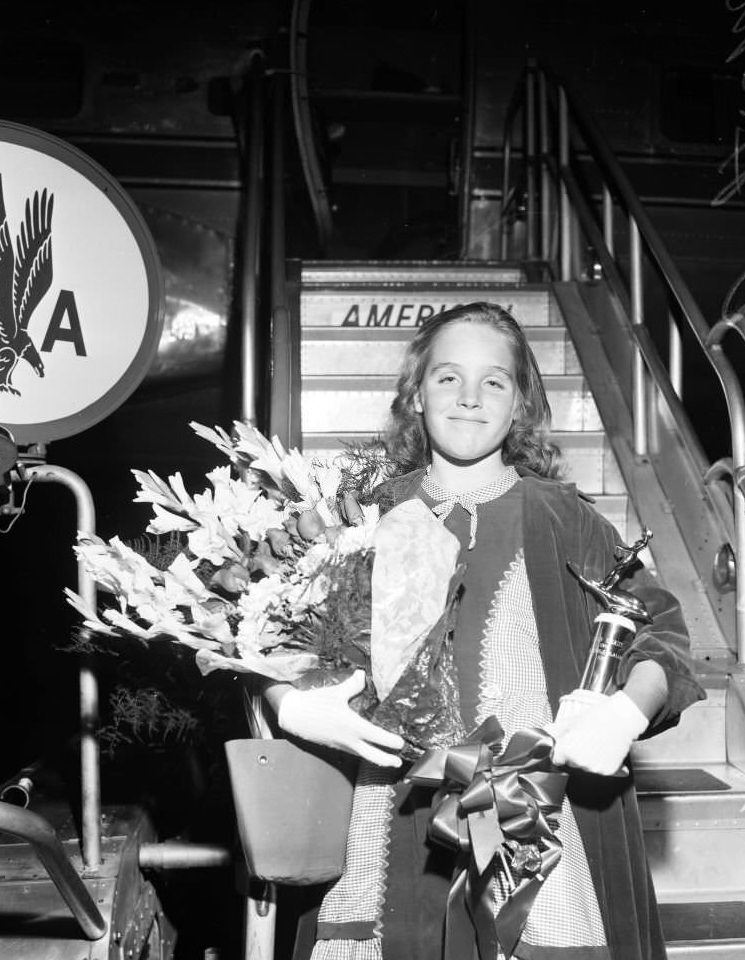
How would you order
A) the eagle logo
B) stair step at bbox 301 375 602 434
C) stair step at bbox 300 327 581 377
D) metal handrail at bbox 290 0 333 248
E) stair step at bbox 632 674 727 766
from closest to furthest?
the eagle logo
stair step at bbox 632 674 727 766
stair step at bbox 301 375 602 434
stair step at bbox 300 327 581 377
metal handrail at bbox 290 0 333 248

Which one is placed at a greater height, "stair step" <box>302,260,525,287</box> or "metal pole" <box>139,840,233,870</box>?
"stair step" <box>302,260,525,287</box>

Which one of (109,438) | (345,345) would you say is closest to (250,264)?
(345,345)

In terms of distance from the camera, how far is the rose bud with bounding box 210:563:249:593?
1.36m

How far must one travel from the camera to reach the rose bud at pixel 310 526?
4.52ft

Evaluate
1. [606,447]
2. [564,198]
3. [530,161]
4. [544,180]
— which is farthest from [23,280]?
[530,161]

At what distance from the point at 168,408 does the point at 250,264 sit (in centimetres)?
275

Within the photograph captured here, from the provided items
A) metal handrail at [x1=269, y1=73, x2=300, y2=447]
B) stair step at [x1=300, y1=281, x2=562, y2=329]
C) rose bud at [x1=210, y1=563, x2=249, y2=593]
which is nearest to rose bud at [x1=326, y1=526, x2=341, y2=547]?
rose bud at [x1=210, y1=563, x2=249, y2=593]

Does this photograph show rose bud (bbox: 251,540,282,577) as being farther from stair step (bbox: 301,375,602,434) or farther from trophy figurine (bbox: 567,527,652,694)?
stair step (bbox: 301,375,602,434)

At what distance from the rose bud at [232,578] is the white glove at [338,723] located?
A: 18 centimetres

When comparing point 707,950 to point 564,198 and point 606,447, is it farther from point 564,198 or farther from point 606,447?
point 564,198

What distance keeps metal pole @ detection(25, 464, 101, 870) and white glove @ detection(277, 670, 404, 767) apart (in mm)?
840

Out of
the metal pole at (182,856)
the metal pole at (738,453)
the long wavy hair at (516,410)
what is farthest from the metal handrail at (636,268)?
the metal pole at (182,856)

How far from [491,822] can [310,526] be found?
49cm

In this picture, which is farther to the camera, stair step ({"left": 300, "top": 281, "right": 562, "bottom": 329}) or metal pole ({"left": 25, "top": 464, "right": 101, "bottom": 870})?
stair step ({"left": 300, "top": 281, "right": 562, "bottom": 329})
